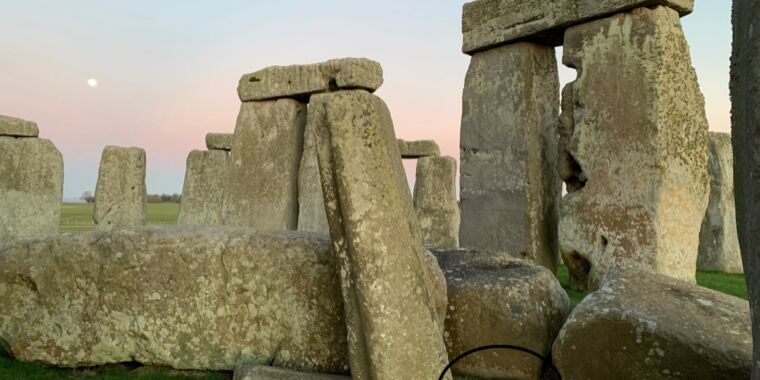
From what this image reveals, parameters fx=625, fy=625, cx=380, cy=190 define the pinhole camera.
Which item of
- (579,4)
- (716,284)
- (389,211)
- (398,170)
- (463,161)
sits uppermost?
(579,4)

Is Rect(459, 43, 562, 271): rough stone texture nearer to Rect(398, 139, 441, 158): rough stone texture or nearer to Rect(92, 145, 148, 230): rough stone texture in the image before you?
Rect(398, 139, 441, 158): rough stone texture

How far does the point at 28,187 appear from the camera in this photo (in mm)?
9930

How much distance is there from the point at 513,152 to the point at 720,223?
17.9ft

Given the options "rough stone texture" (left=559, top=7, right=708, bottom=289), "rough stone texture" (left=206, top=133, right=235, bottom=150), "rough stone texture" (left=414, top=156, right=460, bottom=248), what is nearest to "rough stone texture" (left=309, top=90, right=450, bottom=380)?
"rough stone texture" (left=559, top=7, right=708, bottom=289)

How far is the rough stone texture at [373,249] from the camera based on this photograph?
9.17 feet

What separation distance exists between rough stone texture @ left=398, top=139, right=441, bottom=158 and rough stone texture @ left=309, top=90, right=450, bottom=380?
11.2 metres

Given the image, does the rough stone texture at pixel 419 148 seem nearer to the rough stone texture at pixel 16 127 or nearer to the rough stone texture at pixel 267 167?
the rough stone texture at pixel 267 167

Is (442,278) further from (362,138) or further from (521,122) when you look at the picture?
(521,122)

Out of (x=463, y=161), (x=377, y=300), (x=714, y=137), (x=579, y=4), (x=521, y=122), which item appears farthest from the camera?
(x=714, y=137)

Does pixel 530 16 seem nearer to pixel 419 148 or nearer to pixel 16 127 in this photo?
pixel 419 148

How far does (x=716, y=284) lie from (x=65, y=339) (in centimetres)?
806

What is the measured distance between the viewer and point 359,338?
9.52 ft

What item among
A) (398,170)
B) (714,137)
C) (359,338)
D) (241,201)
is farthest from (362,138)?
(714,137)

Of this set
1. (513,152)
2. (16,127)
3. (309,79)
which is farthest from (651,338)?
(16,127)
